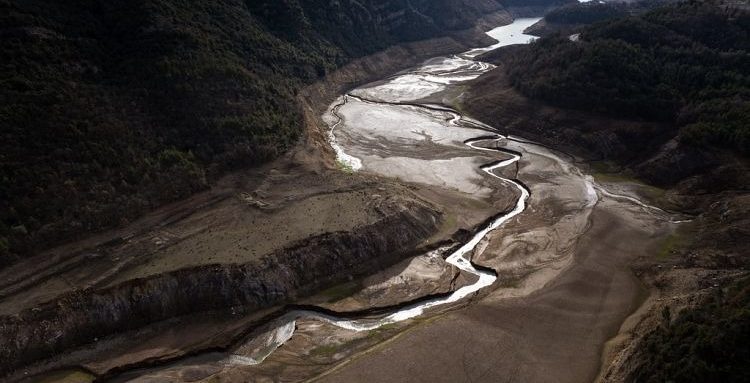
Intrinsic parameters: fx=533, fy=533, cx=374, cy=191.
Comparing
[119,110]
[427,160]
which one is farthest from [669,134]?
[119,110]

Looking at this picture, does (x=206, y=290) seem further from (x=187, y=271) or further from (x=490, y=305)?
(x=490, y=305)

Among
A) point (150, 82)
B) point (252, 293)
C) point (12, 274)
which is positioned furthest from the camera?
point (150, 82)

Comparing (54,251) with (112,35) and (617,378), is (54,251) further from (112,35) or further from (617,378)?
(617,378)

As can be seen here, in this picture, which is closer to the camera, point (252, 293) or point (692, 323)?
point (692, 323)

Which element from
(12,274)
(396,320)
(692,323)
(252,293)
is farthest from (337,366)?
(12,274)

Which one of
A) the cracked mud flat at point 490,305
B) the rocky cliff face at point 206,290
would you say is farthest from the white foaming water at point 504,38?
the rocky cliff face at point 206,290

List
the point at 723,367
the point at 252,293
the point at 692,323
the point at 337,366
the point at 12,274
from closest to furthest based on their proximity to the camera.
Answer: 1. the point at 723,367
2. the point at 692,323
3. the point at 337,366
4. the point at 12,274
5. the point at 252,293

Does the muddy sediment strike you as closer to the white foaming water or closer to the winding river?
the winding river
